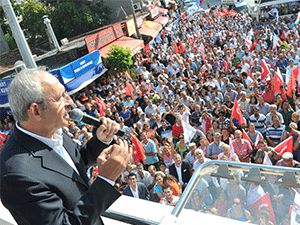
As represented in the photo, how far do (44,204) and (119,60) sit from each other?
13026 mm

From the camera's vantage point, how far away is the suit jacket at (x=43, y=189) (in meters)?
1.33

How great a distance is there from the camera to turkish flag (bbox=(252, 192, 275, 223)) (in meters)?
1.63

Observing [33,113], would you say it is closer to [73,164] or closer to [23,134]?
[23,134]

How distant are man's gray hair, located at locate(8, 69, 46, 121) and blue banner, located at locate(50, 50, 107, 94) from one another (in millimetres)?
10733

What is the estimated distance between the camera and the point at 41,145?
155cm

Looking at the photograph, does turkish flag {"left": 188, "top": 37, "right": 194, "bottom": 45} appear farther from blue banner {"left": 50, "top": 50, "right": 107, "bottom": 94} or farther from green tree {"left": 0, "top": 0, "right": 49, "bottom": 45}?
green tree {"left": 0, "top": 0, "right": 49, "bottom": 45}

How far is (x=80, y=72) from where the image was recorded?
1323 centimetres

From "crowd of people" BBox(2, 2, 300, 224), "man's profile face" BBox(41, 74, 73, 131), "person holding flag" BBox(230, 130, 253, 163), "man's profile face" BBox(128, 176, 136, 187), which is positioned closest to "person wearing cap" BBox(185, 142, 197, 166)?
"crowd of people" BBox(2, 2, 300, 224)

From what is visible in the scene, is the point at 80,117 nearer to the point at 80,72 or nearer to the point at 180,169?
the point at 180,169

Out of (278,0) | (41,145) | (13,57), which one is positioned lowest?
(278,0)

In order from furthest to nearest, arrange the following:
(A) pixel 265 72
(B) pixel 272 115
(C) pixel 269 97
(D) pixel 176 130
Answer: (A) pixel 265 72 → (C) pixel 269 97 → (D) pixel 176 130 → (B) pixel 272 115

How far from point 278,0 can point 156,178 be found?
18.6 meters

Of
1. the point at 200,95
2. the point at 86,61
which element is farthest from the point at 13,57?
the point at 200,95

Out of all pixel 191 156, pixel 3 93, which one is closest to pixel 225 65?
pixel 191 156
